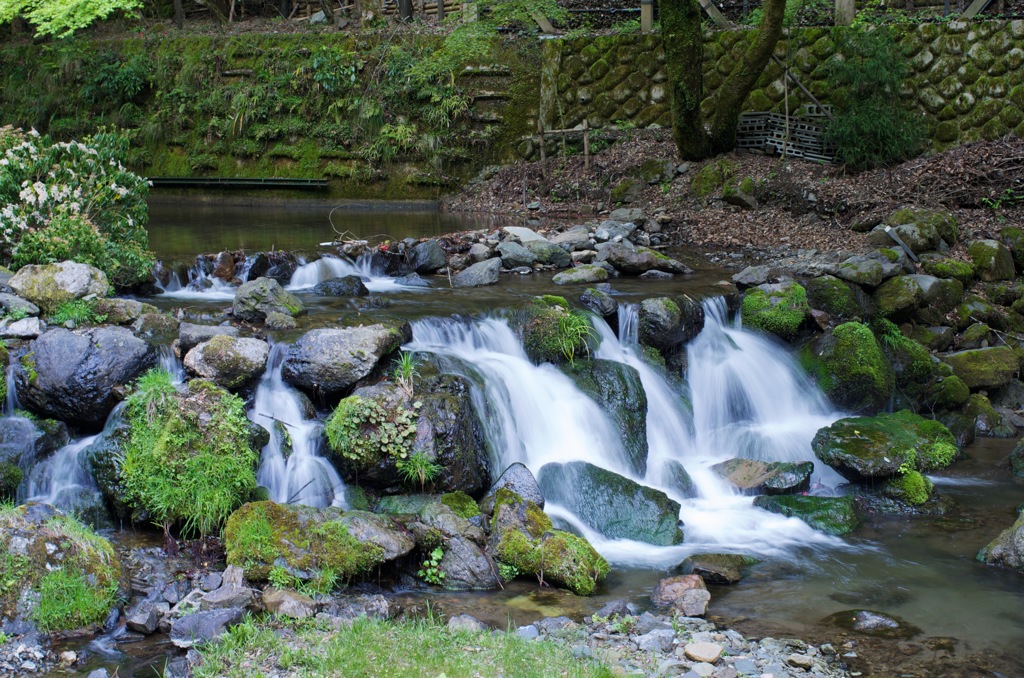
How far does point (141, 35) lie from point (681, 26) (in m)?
17.4

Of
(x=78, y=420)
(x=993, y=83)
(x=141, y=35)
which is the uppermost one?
(x=141, y=35)

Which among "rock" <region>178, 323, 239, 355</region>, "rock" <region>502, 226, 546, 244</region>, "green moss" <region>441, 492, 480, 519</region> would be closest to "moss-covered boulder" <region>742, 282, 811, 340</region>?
"rock" <region>502, 226, 546, 244</region>

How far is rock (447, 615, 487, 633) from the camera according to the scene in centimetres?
547

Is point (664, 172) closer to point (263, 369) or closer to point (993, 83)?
point (993, 83)

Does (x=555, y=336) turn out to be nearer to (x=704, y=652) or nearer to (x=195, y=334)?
(x=195, y=334)

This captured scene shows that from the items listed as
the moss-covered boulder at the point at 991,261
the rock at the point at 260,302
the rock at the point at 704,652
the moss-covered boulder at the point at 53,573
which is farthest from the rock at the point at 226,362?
the moss-covered boulder at the point at 991,261

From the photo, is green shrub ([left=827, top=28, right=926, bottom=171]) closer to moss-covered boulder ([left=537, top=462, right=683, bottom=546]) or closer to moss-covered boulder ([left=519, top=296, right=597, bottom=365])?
moss-covered boulder ([left=519, top=296, right=597, bottom=365])

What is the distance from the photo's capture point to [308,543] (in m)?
6.34

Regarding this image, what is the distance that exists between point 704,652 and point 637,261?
26.3 feet

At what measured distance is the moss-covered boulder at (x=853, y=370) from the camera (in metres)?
10.4

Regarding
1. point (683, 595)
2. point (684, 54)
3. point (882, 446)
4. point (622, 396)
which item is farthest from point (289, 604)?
point (684, 54)

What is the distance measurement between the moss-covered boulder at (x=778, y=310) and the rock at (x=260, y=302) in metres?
5.49

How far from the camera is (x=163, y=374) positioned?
25.0 ft

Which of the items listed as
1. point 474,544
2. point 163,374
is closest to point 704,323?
point 474,544
